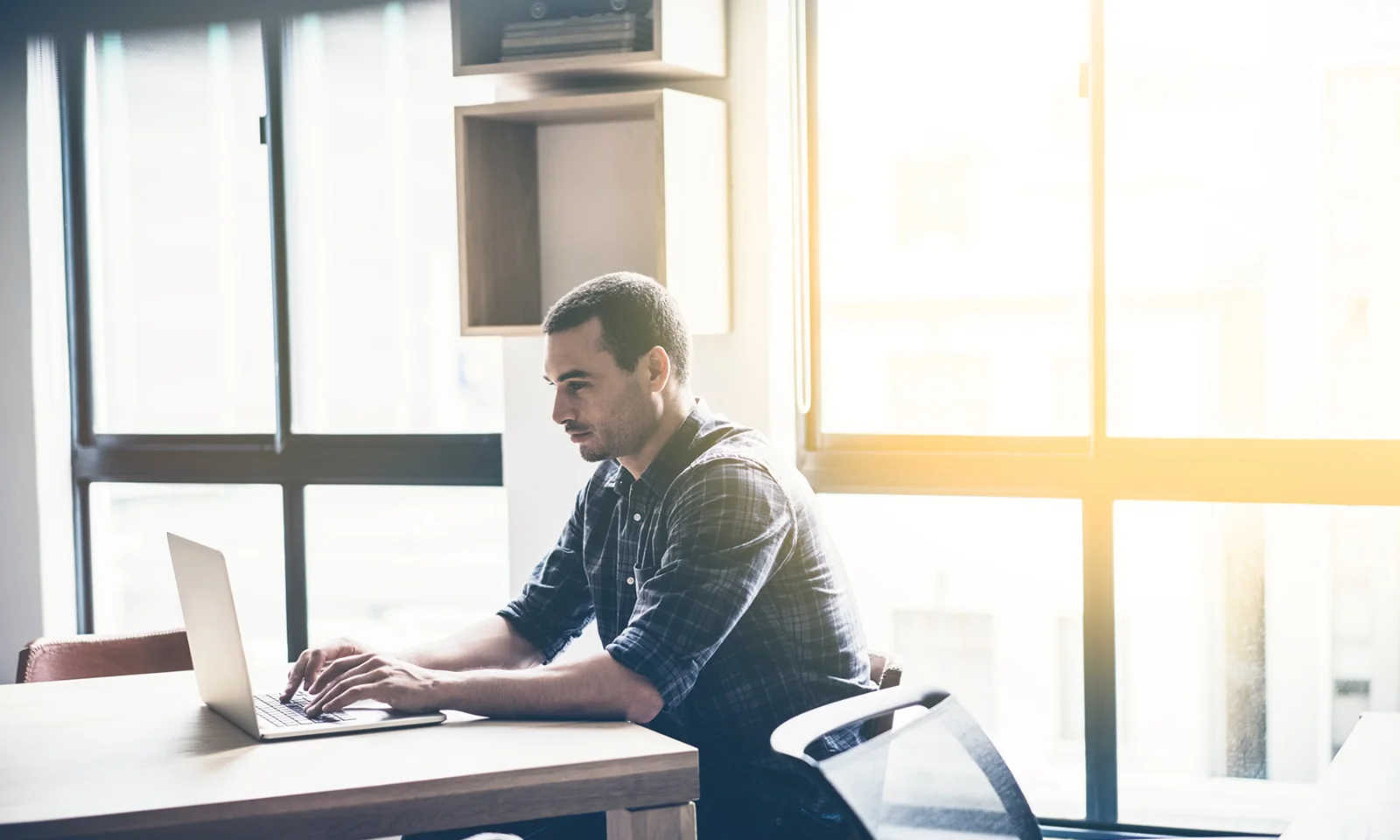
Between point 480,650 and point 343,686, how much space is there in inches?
18.0

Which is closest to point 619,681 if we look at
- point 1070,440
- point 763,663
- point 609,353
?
point 763,663

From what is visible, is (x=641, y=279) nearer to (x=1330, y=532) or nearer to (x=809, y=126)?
(x=809, y=126)

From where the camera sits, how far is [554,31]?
277 cm

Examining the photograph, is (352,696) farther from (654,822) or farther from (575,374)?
(575,374)

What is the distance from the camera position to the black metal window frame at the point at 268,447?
3.45m

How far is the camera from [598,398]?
6.88 ft

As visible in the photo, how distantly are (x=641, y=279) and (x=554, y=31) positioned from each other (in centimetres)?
84

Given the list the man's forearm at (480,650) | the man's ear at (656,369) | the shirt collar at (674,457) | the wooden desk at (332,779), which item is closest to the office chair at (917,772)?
the wooden desk at (332,779)

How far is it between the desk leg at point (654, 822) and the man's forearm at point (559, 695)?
167 mm

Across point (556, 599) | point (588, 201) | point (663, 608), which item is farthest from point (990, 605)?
point (663, 608)

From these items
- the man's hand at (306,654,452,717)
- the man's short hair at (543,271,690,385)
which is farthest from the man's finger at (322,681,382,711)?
the man's short hair at (543,271,690,385)

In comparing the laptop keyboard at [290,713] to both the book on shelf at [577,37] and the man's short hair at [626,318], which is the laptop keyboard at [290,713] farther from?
the book on shelf at [577,37]

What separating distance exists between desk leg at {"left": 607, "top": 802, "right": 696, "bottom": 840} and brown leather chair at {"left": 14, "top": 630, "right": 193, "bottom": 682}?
45.8 inches

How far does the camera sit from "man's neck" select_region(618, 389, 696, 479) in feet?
6.97
